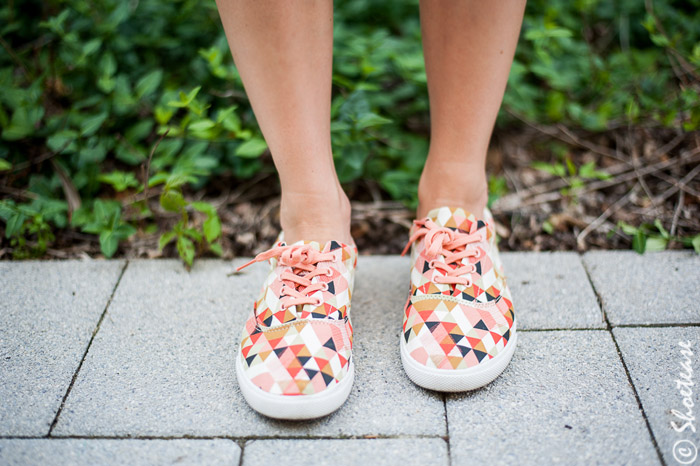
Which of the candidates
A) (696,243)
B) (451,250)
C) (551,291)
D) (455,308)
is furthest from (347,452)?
(696,243)

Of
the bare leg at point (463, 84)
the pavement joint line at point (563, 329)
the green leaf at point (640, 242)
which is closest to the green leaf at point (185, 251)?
the bare leg at point (463, 84)

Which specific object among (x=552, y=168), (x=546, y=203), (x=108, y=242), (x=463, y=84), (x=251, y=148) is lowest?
(x=546, y=203)

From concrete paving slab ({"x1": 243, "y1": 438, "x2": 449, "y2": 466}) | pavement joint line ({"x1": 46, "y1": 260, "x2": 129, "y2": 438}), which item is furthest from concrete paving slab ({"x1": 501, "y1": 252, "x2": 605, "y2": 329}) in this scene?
pavement joint line ({"x1": 46, "y1": 260, "x2": 129, "y2": 438})

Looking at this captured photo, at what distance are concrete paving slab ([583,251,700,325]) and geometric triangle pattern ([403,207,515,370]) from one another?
0.34 m

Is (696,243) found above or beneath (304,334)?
beneath

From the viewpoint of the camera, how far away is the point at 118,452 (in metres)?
1.06

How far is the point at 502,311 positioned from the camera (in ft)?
4.08

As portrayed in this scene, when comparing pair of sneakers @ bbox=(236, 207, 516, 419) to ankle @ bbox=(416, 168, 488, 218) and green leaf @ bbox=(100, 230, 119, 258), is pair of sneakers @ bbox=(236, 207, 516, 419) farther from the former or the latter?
green leaf @ bbox=(100, 230, 119, 258)

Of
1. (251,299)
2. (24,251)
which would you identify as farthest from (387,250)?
(24,251)

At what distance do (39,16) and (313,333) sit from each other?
5.37ft

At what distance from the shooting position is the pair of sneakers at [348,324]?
3.58 ft

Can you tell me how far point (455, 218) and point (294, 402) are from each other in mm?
569

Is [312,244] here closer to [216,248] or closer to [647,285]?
[216,248]

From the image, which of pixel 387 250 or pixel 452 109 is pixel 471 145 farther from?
pixel 387 250
